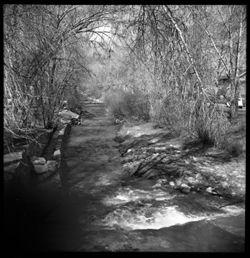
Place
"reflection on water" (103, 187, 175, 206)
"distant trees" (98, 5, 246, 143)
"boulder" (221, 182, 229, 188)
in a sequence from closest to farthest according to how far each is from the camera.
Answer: "distant trees" (98, 5, 246, 143) → "boulder" (221, 182, 229, 188) → "reflection on water" (103, 187, 175, 206)

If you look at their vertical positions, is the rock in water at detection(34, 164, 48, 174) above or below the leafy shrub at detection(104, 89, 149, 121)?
below

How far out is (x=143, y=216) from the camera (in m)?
4.00

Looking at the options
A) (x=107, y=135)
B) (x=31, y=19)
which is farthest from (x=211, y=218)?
(x=107, y=135)

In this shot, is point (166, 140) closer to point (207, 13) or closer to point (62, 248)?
point (207, 13)

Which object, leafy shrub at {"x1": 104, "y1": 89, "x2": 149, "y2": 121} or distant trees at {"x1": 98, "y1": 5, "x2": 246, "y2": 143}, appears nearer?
distant trees at {"x1": 98, "y1": 5, "x2": 246, "y2": 143}

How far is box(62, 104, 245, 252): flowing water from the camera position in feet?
10.2

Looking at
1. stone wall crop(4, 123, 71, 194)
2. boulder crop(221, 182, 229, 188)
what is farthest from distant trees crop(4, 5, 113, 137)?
boulder crop(221, 182, 229, 188)

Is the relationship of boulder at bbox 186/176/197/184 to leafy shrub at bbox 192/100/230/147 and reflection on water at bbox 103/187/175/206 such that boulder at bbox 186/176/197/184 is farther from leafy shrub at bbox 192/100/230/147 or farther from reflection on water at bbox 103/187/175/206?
leafy shrub at bbox 192/100/230/147

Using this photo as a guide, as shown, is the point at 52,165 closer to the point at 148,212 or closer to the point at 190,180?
the point at 148,212

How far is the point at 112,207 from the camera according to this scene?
4.36m

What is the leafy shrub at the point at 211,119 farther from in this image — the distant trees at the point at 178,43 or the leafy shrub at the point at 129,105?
the leafy shrub at the point at 129,105

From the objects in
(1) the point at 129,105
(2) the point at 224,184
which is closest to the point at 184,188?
(2) the point at 224,184

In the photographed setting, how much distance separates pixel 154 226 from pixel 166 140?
4.65 meters
